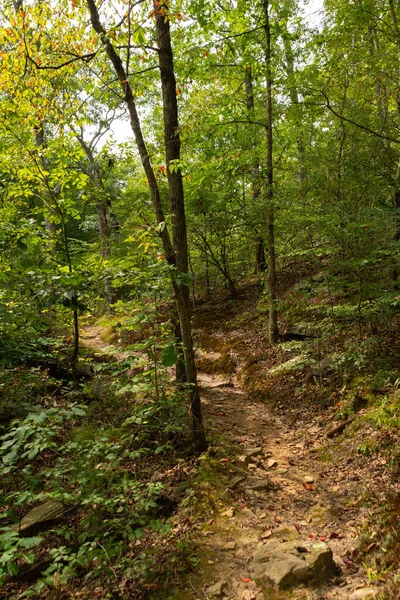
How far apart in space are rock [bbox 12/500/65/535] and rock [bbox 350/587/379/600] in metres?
2.80

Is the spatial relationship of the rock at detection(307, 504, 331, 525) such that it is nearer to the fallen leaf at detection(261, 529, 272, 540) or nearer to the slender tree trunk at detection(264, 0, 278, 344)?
the fallen leaf at detection(261, 529, 272, 540)

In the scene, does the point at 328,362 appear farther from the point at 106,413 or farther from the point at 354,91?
the point at 354,91

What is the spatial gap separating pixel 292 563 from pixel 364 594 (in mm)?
554

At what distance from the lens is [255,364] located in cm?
807

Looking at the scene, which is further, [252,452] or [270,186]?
[270,186]

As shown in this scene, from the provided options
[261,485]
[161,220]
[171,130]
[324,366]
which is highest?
[171,130]

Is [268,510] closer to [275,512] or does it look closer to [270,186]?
[275,512]

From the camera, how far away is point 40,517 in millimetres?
3699

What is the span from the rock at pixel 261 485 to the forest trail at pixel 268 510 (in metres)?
0.01

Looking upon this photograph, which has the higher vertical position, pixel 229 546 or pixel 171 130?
pixel 171 130

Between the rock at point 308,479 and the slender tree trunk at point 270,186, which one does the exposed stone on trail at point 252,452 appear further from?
the slender tree trunk at point 270,186

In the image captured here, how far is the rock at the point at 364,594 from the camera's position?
7.91 ft

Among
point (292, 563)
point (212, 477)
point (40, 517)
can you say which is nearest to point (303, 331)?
point (212, 477)

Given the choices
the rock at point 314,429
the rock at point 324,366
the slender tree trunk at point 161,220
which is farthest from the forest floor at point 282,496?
the slender tree trunk at point 161,220
